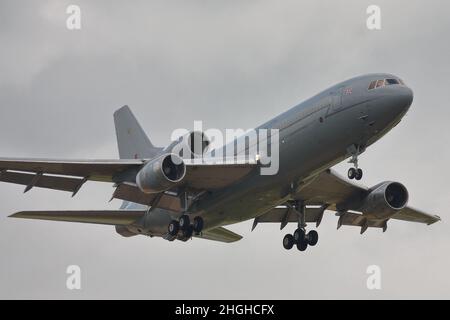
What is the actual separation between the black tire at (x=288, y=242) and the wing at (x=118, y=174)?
625cm

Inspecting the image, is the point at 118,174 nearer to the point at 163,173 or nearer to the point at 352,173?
the point at 163,173

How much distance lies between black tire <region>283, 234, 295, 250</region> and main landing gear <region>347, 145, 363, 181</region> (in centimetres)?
980

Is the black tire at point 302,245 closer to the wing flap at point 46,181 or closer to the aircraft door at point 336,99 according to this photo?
the aircraft door at point 336,99

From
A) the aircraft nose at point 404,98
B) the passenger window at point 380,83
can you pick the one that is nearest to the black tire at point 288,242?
the passenger window at point 380,83

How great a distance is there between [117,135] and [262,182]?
15.5 m

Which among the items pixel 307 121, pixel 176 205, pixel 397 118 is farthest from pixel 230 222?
pixel 397 118

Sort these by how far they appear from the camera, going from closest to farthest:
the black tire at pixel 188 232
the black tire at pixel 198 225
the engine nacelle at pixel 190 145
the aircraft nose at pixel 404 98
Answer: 1. the aircraft nose at pixel 404 98
2. the black tire at pixel 188 232
3. the black tire at pixel 198 225
4. the engine nacelle at pixel 190 145

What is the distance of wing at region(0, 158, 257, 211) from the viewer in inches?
1811

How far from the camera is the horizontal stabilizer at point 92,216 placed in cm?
4861

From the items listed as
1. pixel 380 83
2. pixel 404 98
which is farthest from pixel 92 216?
pixel 404 98

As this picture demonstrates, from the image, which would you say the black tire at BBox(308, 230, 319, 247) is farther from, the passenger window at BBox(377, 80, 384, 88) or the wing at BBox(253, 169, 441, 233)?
the passenger window at BBox(377, 80, 384, 88)

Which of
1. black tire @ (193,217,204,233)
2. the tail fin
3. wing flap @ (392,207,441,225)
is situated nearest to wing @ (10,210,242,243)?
black tire @ (193,217,204,233)

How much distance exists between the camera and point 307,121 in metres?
44.6

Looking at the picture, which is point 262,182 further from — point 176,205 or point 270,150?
point 176,205
